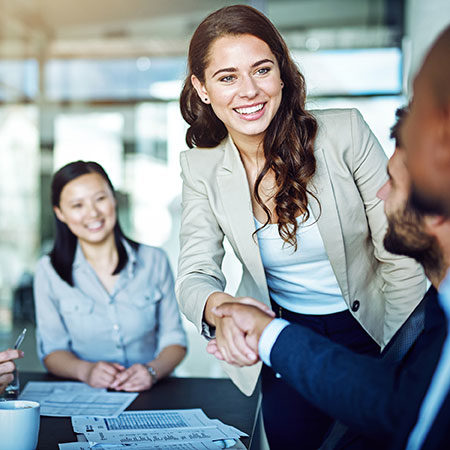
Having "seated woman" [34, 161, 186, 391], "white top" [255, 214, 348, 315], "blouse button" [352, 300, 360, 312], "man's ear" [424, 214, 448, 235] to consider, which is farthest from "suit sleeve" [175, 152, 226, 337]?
"man's ear" [424, 214, 448, 235]

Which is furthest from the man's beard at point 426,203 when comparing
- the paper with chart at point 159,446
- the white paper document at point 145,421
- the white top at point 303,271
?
the white top at point 303,271

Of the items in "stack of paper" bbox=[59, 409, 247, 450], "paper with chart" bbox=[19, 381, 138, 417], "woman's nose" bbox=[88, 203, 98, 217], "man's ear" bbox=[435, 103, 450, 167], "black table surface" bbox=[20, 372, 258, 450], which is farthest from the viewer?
"woman's nose" bbox=[88, 203, 98, 217]

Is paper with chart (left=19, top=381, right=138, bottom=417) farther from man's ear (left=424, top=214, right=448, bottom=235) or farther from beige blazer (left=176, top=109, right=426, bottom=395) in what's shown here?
man's ear (left=424, top=214, right=448, bottom=235)

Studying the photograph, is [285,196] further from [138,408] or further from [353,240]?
[138,408]

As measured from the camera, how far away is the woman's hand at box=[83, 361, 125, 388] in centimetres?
195

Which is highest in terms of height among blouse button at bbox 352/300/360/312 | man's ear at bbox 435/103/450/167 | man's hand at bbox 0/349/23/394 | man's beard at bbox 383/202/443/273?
man's ear at bbox 435/103/450/167

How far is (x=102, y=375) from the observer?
6.47ft

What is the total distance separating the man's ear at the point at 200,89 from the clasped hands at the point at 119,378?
34.5 inches

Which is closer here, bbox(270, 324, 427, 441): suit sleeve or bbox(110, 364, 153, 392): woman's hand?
bbox(270, 324, 427, 441): suit sleeve

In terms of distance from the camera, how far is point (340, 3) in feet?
17.6

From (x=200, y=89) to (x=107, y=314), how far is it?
3.38ft

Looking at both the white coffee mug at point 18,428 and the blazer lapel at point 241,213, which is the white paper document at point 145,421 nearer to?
the white coffee mug at point 18,428

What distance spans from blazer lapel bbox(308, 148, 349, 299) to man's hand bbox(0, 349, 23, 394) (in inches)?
37.5

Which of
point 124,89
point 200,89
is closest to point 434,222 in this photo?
point 200,89
